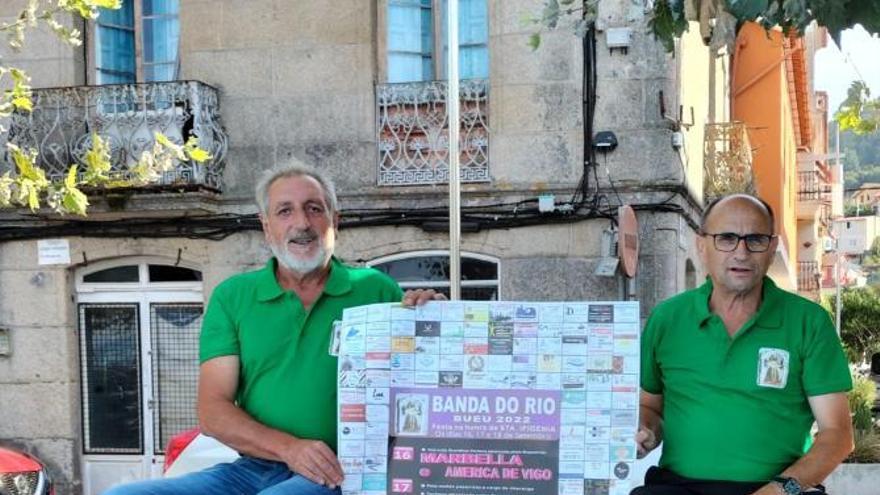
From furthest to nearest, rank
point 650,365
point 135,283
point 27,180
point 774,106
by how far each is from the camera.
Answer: point 774,106
point 135,283
point 27,180
point 650,365

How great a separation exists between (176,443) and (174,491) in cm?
179

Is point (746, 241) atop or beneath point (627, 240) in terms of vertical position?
atop

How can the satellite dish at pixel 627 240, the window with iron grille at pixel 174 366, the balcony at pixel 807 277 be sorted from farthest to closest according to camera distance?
the balcony at pixel 807 277, the window with iron grille at pixel 174 366, the satellite dish at pixel 627 240

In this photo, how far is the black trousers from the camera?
3162 mm

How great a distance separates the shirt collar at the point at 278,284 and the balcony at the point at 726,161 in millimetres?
7764

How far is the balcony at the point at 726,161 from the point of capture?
10.7 m

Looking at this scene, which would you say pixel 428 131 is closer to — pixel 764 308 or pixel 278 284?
pixel 278 284

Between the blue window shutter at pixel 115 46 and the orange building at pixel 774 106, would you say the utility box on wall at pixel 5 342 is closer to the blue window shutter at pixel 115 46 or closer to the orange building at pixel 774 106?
the blue window shutter at pixel 115 46

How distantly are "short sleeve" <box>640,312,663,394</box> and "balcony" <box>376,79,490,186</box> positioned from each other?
5388mm

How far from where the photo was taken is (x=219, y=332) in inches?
135

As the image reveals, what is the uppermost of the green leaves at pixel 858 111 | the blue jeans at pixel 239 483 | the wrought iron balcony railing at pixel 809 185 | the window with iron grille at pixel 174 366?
the green leaves at pixel 858 111

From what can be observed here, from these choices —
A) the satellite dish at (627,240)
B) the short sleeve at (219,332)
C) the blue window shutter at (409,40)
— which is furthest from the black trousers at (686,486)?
the blue window shutter at (409,40)

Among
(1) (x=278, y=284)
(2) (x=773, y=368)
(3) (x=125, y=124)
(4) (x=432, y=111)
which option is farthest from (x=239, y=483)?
(3) (x=125, y=124)

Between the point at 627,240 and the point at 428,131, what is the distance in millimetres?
2091
